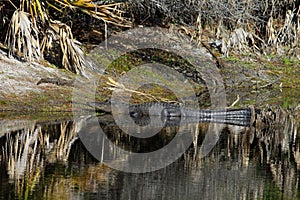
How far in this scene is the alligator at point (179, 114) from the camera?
14.6m

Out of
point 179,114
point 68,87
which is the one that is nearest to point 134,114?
point 179,114

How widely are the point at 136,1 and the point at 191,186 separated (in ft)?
41.6

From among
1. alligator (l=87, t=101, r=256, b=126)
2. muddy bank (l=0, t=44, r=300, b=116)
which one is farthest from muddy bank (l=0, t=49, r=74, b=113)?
alligator (l=87, t=101, r=256, b=126)

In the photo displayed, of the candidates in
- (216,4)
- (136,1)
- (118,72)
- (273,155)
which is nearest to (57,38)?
(118,72)

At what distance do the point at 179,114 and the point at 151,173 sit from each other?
6.15m

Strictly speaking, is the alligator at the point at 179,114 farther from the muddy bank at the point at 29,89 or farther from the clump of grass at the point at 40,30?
the clump of grass at the point at 40,30

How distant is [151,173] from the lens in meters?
8.85

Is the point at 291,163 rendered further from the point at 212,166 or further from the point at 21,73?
the point at 21,73

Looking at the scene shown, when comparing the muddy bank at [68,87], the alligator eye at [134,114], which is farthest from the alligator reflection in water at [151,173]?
the muddy bank at [68,87]

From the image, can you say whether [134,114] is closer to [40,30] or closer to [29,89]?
[29,89]

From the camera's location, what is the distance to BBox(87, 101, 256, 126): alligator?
14.6 metres

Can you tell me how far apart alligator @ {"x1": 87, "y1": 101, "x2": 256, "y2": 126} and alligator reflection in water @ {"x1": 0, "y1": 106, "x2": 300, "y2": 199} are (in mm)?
1610

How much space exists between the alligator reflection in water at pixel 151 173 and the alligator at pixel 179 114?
161 centimetres

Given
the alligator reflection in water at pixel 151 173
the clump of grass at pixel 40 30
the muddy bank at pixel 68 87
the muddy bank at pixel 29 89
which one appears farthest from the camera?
the clump of grass at pixel 40 30
